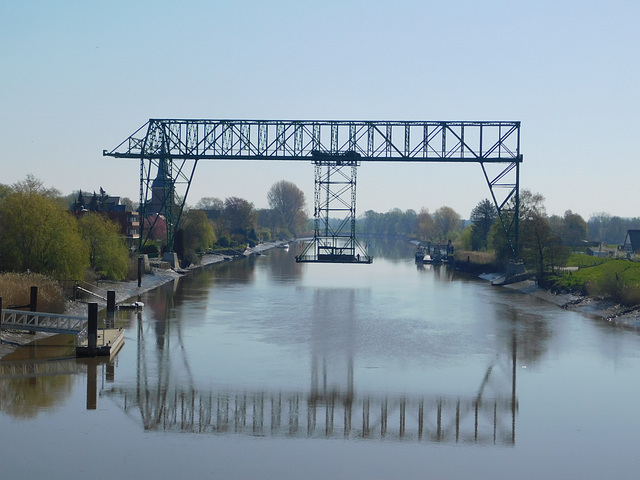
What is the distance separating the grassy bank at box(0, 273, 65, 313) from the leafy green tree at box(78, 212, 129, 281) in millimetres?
12355

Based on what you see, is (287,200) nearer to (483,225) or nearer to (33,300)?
(483,225)

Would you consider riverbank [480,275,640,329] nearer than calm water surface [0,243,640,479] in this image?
No

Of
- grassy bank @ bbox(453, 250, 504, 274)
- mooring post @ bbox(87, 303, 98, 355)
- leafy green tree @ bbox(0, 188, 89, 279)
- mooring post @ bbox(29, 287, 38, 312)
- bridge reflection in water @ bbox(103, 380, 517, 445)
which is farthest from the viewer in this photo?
grassy bank @ bbox(453, 250, 504, 274)

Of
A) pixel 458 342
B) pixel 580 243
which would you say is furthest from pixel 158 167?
pixel 580 243

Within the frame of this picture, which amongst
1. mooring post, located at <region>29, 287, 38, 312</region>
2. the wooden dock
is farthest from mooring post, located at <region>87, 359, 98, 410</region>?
mooring post, located at <region>29, 287, 38, 312</region>

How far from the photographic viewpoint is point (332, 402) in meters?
21.8

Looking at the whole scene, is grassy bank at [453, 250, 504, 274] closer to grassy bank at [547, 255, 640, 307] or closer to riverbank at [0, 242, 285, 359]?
grassy bank at [547, 255, 640, 307]

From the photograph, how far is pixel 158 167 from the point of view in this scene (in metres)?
56.8

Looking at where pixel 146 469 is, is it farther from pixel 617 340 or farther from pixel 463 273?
pixel 463 273

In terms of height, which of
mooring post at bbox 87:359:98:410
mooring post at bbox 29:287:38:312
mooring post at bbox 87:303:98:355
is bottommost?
mooring post at bbox 87:359:98:410

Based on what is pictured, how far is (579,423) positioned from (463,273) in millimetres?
57286

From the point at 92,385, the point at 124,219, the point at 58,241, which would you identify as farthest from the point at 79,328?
the point at 124,219

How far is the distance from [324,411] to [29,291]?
53.2 feet

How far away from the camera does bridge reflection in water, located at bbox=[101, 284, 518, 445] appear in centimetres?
1906
